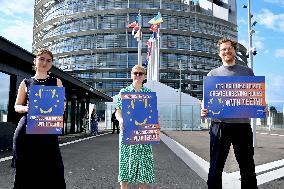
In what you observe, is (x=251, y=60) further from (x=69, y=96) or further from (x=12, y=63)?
(x=69, y=96)

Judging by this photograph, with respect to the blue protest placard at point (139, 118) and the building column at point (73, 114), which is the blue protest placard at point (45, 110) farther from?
the building column at point (73, 114)

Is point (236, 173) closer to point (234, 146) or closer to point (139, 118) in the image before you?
point (234, 146)

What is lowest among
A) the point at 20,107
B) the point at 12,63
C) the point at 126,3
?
the point at 20,107

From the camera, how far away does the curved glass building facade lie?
236 feet

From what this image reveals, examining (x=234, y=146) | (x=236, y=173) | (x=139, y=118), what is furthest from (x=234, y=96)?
(x=236, y=173)

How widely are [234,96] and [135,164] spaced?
1.58 m

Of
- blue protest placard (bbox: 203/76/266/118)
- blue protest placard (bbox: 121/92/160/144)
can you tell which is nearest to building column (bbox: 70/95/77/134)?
blue protest placard (bbox: 121/92/160/144)

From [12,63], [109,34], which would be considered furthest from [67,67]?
[12,63]

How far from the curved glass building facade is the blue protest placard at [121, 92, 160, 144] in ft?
217

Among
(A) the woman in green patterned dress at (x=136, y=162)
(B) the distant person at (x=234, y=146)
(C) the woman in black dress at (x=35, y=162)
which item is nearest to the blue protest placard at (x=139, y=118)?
(A) the woman in green patterned dress at (x=136, y=162)

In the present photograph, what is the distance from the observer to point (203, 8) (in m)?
84.1

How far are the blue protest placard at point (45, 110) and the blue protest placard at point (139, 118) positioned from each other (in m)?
0.85

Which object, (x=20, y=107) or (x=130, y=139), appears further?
(x=130, y=139)

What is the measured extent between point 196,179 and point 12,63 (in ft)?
32.6
